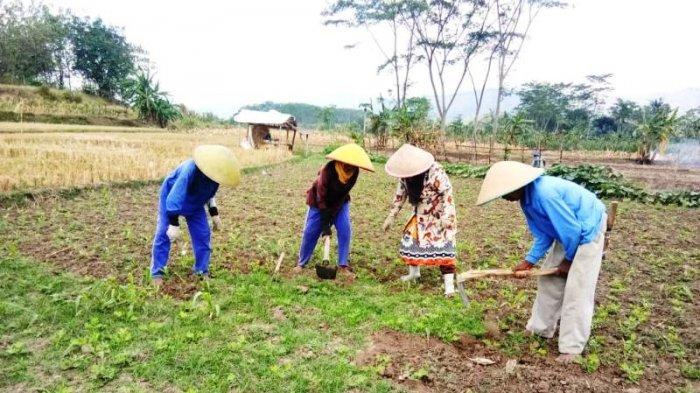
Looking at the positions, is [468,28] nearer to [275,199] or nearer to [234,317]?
[275,199]

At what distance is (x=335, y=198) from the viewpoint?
475 cm

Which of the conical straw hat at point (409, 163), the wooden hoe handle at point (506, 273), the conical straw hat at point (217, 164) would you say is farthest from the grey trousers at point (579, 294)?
the conical straw hat at point (217, 164)

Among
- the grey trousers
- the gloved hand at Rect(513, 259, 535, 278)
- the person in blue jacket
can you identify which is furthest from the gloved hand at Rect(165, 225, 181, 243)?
the grey trousers

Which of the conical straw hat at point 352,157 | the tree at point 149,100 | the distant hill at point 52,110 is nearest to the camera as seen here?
the conical straw hat at point 352,157

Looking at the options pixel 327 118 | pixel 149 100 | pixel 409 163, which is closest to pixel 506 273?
pixel 409 163

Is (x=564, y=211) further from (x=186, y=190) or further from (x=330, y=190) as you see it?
(x=186, y=190)

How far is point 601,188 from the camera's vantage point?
39.8 feet

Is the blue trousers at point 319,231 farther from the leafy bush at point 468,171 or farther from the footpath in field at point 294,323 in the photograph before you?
the leafy bush at point 468,171

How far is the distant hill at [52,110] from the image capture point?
22.7 meters

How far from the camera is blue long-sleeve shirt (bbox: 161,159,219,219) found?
13.6 feet

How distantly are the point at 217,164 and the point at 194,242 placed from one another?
1035mm

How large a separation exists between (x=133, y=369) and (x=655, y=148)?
103 ft

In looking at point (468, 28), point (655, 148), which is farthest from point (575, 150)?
point (468, 28)

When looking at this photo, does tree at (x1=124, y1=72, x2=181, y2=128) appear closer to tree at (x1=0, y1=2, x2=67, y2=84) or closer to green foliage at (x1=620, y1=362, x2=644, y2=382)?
tree at (x1=0, y1=2, x2=67, y2=84)
